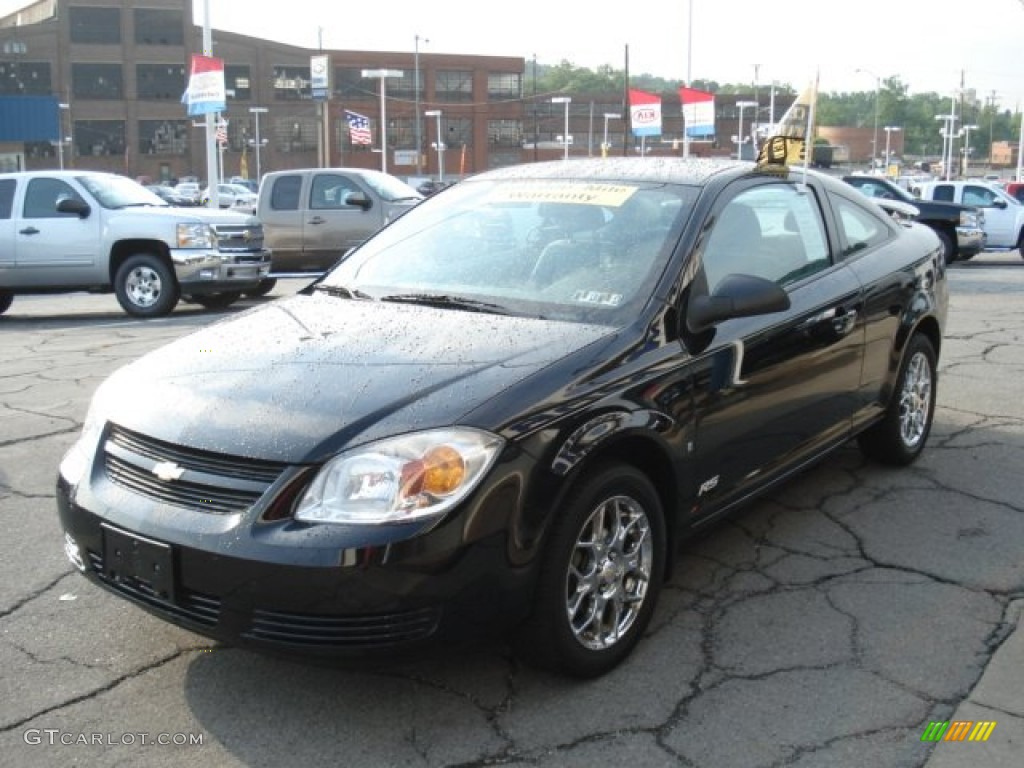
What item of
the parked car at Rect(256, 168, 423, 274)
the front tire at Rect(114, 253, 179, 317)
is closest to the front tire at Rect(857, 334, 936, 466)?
the front tire at Rect(114, 253, 179, 317)

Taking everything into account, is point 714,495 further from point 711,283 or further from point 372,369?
point 372,369

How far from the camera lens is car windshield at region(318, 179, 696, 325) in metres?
3.75

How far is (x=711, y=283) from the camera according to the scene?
3.93m

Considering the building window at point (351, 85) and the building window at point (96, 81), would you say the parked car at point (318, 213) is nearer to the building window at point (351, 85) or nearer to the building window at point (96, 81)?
the building window at point (96, 81)

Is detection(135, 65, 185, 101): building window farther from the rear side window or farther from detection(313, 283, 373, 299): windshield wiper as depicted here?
detection(313, 283, 373, 299): windshield wiper

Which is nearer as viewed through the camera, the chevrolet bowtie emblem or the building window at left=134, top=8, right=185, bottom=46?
the chevrolet bowtie emblem

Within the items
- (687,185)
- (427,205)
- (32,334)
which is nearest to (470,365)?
(687,185)

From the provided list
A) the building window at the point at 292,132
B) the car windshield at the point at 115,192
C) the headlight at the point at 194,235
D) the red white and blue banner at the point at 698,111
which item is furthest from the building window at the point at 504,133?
the headlight at the point at 194,235

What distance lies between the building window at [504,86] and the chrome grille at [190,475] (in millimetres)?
91452

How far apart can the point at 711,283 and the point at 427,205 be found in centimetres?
149

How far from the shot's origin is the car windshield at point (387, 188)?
50.6 feet

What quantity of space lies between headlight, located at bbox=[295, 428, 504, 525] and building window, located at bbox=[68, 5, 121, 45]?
86658 millimetres

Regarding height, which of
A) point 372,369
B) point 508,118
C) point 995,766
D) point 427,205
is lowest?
point 995,766

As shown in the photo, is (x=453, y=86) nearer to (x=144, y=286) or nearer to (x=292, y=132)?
(x=292, y=132)
